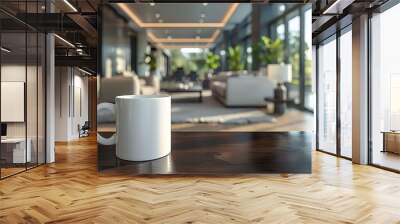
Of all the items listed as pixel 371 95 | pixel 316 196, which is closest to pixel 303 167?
pixel 316 196

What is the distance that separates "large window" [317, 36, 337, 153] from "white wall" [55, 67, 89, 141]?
3.57 m

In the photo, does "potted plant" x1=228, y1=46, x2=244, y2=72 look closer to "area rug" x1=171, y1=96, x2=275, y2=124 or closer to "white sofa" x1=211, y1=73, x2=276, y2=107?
"white sofa" x1=211, y1=73, x2=276, y2=107

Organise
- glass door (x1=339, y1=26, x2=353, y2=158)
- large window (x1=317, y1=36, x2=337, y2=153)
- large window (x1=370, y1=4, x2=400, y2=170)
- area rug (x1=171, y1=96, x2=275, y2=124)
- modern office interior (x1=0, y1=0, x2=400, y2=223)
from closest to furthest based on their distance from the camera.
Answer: modern office interior (x1=0, y1=0, x2=400, y2=223) → area rug (x1=171, y1=96, x2=275, y2=124) → large window (x1=370, y1=4, x2=400, y2=170) → glass door (x1=339, y1=26, x2=353, y2=158) → large window (x1=317, y1=36, x2=337, y2=153)

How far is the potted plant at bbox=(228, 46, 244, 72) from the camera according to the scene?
425 centimetres

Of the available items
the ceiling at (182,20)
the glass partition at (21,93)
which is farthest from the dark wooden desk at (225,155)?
the glass partition at (21,93)

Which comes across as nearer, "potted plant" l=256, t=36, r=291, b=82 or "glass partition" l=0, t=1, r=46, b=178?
"potted plant" l=256, t=36, r=291, b=82

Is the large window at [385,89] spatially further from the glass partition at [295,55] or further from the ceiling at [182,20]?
the ceiling at [182,20]

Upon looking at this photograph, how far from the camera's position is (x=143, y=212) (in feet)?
10.0

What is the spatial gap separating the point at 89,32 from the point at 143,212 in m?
2.48

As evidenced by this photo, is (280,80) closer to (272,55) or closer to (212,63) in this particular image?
(272,55)

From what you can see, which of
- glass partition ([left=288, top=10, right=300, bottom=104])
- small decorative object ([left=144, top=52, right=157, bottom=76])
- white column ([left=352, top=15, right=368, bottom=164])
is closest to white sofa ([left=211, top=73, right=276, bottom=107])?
glass partition ([left=288, top=10, right=300, bottom=104])

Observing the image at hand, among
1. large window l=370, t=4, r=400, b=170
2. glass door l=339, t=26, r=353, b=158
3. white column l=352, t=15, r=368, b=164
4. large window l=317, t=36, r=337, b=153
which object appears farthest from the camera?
large window l=317, t=36, r=337, b=153

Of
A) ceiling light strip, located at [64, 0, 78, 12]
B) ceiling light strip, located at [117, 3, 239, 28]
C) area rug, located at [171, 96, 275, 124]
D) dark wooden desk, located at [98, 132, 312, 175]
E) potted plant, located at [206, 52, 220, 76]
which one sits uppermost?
ceiling light strip, located at [64, 0, 78, 12]

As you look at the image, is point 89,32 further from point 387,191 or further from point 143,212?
point 387,191
